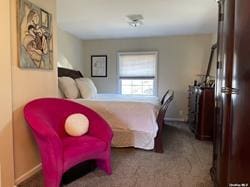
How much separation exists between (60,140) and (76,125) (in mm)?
424

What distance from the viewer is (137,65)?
618 cm

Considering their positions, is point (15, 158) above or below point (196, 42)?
below

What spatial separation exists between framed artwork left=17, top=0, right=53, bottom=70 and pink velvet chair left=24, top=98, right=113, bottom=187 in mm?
453

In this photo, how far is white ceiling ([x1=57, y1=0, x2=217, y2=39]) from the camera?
3645 mm

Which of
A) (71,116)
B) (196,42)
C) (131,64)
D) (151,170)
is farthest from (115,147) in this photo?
(196,42)

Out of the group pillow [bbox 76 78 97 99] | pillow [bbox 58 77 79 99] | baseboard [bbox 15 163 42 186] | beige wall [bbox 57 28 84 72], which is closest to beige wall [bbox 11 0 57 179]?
baseboard [bbox 15 163 42 186]

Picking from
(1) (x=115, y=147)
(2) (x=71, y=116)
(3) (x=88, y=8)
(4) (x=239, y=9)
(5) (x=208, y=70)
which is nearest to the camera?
(4) (x=239, y=9)

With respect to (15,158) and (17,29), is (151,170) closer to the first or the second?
(15,158)

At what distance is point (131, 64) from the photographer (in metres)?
6.21

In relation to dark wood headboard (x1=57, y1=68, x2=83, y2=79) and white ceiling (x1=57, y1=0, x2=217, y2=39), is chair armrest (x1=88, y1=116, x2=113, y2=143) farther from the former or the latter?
dark wood headboard (x1=57, y1=68, x2=83, y2=79)

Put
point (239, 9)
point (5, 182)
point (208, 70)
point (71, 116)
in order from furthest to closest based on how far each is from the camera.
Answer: point (208, 70) < point (71, 116) < point (5, 182) < point (239, 9)

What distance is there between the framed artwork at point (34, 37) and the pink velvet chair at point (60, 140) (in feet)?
1.49

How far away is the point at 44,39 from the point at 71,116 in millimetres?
975

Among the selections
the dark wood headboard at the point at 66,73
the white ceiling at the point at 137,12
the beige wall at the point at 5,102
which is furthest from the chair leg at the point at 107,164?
the dark wood headboard at the point at 66,73
